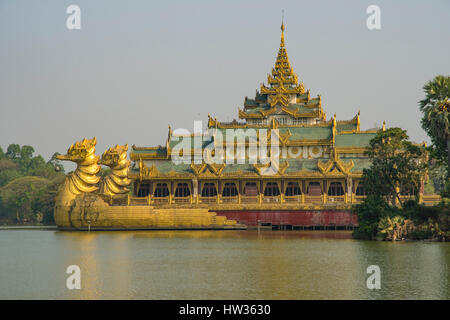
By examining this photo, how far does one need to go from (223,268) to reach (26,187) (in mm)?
75459

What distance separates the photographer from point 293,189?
225 ft

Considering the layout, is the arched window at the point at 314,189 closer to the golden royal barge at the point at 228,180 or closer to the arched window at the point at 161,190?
the golden royal barge at the point at 228,180

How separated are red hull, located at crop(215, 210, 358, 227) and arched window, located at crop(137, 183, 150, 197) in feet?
27.3

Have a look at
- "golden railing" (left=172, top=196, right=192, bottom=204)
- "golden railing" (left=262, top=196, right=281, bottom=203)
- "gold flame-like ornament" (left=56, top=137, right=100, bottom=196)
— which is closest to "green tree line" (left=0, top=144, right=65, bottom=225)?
"gold flame-like ornament" (left=56, top=137, right=100, bottom=196)

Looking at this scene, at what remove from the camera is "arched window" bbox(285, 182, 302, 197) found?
6856 cm

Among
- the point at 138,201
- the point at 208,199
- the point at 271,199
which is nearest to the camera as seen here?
the point at 271,199

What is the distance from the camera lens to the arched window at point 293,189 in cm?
6856

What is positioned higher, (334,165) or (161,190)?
(334,165)

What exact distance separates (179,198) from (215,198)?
354cm

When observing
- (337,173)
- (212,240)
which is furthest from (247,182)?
(212,240)

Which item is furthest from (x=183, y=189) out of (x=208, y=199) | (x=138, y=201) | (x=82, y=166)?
(x=82, y=166)

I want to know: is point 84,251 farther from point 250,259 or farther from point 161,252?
point 250,259

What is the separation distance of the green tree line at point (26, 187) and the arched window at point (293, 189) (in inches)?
840

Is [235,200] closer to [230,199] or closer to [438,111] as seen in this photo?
[230,199]
